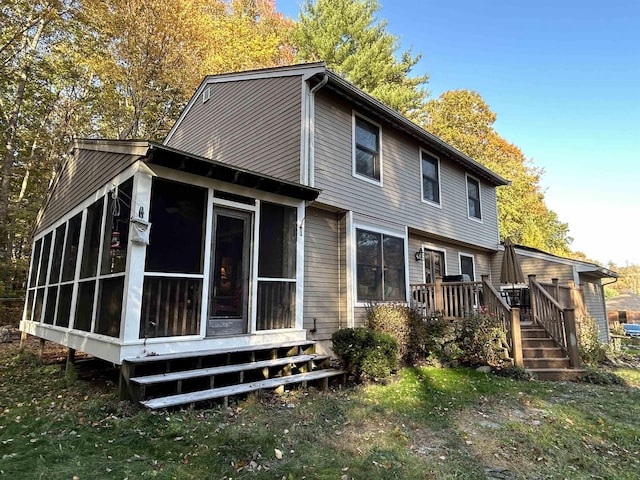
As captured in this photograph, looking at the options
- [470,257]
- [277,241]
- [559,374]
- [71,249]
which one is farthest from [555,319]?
[71,249]

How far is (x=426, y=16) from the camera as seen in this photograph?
1878 centimetres

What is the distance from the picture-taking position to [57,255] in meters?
8.69

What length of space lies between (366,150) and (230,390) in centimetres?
645

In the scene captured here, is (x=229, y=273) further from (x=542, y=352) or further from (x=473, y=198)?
(x=473, y=198)

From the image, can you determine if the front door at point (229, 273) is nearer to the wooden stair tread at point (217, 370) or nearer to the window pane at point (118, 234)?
→ the wooden stair tread at point (217, 370)

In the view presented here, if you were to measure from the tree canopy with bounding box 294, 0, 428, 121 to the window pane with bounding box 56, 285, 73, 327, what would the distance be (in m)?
18.1

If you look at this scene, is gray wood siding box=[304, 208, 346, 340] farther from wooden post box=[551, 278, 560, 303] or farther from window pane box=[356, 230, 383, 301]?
wooden post box=[551, 278, 560, 303]

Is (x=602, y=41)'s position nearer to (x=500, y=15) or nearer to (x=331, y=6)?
(x=500, y=15)

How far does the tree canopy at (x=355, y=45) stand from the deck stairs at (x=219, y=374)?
18.2 meters

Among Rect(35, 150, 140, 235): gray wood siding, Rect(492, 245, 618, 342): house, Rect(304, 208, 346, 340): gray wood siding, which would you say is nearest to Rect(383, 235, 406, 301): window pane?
Rect(304, 208, 346, 340): gray wood siding

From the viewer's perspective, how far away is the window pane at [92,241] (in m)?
6.32

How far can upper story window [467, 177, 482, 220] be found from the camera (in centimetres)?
1337

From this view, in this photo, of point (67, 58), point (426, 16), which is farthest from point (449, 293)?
point (67, 58)

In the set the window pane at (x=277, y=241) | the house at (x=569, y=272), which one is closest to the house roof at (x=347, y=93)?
the window pane at (x=277, y=241)
